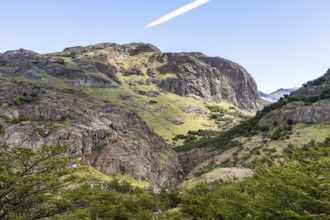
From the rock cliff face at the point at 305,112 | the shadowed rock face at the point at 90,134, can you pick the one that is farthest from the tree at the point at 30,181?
the rock cliff face at the point at 305,112

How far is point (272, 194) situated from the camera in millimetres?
25766

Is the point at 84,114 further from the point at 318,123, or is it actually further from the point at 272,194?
the point at 272,194

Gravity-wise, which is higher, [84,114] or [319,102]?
[319,102]

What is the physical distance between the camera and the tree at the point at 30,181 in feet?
71.5

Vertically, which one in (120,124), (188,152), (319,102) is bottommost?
(188,152)

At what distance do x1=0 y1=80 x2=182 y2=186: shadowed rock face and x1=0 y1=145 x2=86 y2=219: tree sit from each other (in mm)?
76459

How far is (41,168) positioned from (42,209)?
3623 mm

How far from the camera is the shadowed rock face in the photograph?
105812 mm

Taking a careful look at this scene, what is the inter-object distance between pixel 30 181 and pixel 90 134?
9719cm

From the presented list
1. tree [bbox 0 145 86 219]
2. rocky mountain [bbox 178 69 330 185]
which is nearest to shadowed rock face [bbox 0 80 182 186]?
rocky mountain [bbox 178 69 330 185]

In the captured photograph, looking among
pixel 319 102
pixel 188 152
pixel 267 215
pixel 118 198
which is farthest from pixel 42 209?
pixel 188 152

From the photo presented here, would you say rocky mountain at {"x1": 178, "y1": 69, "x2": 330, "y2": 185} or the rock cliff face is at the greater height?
the rock cliff face

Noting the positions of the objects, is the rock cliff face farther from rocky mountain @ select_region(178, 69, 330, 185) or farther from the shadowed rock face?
the shadowed rock face

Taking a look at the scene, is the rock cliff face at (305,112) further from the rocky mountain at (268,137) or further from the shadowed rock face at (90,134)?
the shadowed rock face at (90,134)
